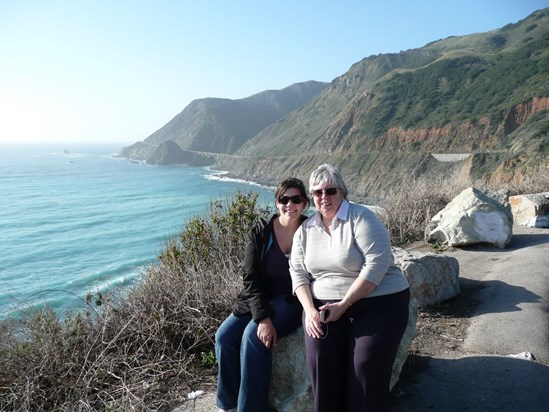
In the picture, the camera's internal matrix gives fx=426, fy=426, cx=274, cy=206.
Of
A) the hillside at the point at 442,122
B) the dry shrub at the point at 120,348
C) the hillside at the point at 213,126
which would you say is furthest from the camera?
the hillside at the point at 213,126

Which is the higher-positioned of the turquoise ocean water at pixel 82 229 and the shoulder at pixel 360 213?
the shoulder at pixel 360 213

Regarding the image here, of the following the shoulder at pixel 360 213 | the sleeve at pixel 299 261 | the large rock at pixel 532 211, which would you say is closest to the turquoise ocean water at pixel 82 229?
the sleeve at pixel 299 261

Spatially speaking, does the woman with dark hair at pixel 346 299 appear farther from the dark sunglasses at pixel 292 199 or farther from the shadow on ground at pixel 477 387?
the shadow on ground at pixel 477 387

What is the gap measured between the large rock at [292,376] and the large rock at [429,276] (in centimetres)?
184

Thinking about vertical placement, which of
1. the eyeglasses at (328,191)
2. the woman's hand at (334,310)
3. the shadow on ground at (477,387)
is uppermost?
the eyeglasses at (328,191)

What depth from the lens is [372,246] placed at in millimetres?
2723

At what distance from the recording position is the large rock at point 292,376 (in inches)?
116

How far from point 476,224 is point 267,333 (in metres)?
5.51

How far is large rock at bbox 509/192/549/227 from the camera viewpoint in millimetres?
8539

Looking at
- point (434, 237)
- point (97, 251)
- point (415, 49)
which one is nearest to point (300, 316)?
point (434, 237)

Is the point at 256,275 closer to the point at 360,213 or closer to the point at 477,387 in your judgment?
the point at 360,213

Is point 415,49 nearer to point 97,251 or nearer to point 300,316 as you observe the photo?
point 97,251

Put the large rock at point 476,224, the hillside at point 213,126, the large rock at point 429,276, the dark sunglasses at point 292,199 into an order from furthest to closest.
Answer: the hillside at point 213,126, the large rock at point 476,224, the large rock at point 429,276, the dark sunglasses at point 292,199

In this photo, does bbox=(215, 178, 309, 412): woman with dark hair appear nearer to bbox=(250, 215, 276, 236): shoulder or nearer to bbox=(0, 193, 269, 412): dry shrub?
bbox=(250, 215, 276, 236): shoulder
